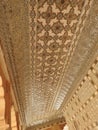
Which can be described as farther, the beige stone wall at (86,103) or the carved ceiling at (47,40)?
the beige stone wall at (86,103)

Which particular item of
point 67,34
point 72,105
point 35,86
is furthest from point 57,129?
point 67,34

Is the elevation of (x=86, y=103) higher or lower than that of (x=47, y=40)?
lower

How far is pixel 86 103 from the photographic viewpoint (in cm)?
354

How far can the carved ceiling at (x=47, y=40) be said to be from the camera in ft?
5.63

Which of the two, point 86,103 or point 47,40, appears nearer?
point 47,40

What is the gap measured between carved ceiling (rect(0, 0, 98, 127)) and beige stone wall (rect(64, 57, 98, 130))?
16 centimetres

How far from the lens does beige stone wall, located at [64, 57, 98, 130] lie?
9.93 feet

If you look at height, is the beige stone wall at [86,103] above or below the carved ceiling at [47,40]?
below

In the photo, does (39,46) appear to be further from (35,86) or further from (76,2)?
(35,86)

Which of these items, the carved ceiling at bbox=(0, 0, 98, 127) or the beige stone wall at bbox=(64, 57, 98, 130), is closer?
the carved ceiling at bbox=(0, 0, 98, 127)

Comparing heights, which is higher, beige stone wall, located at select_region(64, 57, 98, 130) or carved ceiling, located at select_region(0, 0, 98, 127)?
carved ceiling, located at select_region(0, 0, 98, 127)

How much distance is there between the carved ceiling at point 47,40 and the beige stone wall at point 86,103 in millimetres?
160

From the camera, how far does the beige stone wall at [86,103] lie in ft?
9.93

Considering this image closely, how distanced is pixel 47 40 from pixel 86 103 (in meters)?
1.75
